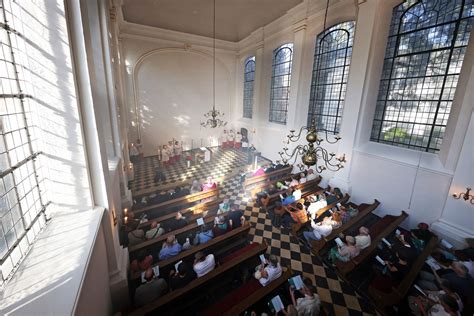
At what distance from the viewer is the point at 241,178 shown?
8.87 m

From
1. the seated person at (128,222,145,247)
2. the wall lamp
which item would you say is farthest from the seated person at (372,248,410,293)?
the seated person at (128,222,145,247)

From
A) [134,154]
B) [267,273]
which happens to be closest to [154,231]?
[267,273]

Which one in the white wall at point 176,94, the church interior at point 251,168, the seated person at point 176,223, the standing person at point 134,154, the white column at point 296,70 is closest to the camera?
the church interior at point 251,168

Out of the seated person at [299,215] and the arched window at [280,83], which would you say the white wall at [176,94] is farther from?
the seated person at [299,215]

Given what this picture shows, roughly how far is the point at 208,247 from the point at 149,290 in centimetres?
138

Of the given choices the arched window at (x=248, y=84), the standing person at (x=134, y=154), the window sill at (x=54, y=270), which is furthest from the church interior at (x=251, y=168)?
the arched window at (x=248, y=84)

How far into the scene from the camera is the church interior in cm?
204

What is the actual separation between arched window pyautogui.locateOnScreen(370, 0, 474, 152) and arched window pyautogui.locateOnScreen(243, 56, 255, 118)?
7.84 metres

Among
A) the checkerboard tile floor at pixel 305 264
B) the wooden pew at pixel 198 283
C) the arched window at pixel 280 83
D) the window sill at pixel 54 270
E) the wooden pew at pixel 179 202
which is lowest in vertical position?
the checkerboard tile floor at pixel 305 264

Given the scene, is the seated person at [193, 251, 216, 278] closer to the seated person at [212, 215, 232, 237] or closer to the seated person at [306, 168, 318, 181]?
the seated person at [212, 215, 232, 237]

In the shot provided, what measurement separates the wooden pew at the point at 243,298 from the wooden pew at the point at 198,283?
39 cm

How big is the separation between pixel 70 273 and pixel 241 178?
23.8 ft

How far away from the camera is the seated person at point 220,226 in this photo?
490cm

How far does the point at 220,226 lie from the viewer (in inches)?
199
